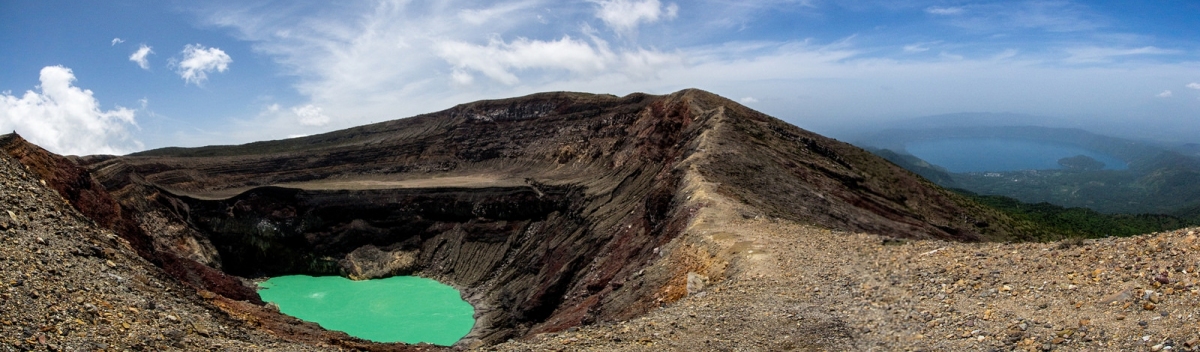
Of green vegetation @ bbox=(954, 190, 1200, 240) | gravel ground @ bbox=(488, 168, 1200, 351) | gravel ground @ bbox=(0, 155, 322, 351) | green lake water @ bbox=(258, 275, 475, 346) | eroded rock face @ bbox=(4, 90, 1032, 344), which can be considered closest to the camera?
gravel ground @ bbox=(0, 155, 322, 351)

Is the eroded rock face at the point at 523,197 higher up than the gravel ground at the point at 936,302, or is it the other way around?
the eroded rock face at the point at 523,197

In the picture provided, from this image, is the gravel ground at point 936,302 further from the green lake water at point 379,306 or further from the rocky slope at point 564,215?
the green lake water at point 379,306

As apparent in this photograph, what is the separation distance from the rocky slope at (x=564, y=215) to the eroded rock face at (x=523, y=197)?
18 cm

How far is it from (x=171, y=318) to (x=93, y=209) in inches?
500

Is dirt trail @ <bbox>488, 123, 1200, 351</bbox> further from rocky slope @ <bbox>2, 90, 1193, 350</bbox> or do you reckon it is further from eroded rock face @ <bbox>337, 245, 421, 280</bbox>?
eroded rock face @ <bbox>337, 245, 421, 280</bbox>

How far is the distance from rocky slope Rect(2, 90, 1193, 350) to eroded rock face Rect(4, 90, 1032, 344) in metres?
0.18

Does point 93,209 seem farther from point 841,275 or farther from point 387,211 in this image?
point 387,211

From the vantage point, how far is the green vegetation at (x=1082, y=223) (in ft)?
133

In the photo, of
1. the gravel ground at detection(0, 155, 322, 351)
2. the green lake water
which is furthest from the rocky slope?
the gravel ground at detection(0, 155, 322, 351)

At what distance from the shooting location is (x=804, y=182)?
34.1 metres

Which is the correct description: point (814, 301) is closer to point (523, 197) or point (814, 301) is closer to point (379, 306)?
point (379, 306)

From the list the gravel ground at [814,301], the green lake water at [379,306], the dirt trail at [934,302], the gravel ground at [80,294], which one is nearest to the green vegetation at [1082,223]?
the dirt trail at [934,302]

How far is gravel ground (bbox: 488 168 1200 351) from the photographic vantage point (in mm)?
9797

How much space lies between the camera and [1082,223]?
4850 cm
